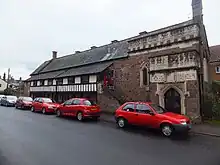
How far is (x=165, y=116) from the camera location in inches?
346

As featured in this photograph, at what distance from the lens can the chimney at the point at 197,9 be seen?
15.0 metres

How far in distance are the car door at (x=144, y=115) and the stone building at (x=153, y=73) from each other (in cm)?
406

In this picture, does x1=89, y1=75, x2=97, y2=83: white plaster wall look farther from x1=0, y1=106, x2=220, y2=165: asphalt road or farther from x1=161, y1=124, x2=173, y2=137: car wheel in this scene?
x1=161, y1=124, x2=173, y2=137: car wheel

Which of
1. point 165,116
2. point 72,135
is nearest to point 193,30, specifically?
point 165,116

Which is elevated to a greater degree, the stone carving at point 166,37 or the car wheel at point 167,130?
the stone carving at point 166,37

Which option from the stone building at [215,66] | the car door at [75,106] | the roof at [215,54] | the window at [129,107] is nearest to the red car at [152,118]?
the window at [129,107]

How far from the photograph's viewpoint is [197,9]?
1507cm

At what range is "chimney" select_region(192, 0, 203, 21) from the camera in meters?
15.0

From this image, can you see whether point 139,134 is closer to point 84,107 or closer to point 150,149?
point 150,149

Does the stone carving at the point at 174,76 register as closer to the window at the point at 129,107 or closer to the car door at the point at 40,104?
the window at the point at 129,107

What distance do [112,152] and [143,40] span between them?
1304 centimetres

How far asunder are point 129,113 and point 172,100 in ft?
16.1

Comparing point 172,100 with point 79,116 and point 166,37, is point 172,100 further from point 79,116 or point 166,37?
point 79,116

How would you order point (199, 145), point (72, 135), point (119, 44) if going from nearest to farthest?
point (199, 145) → point (72, 135) → point (119, 44)
